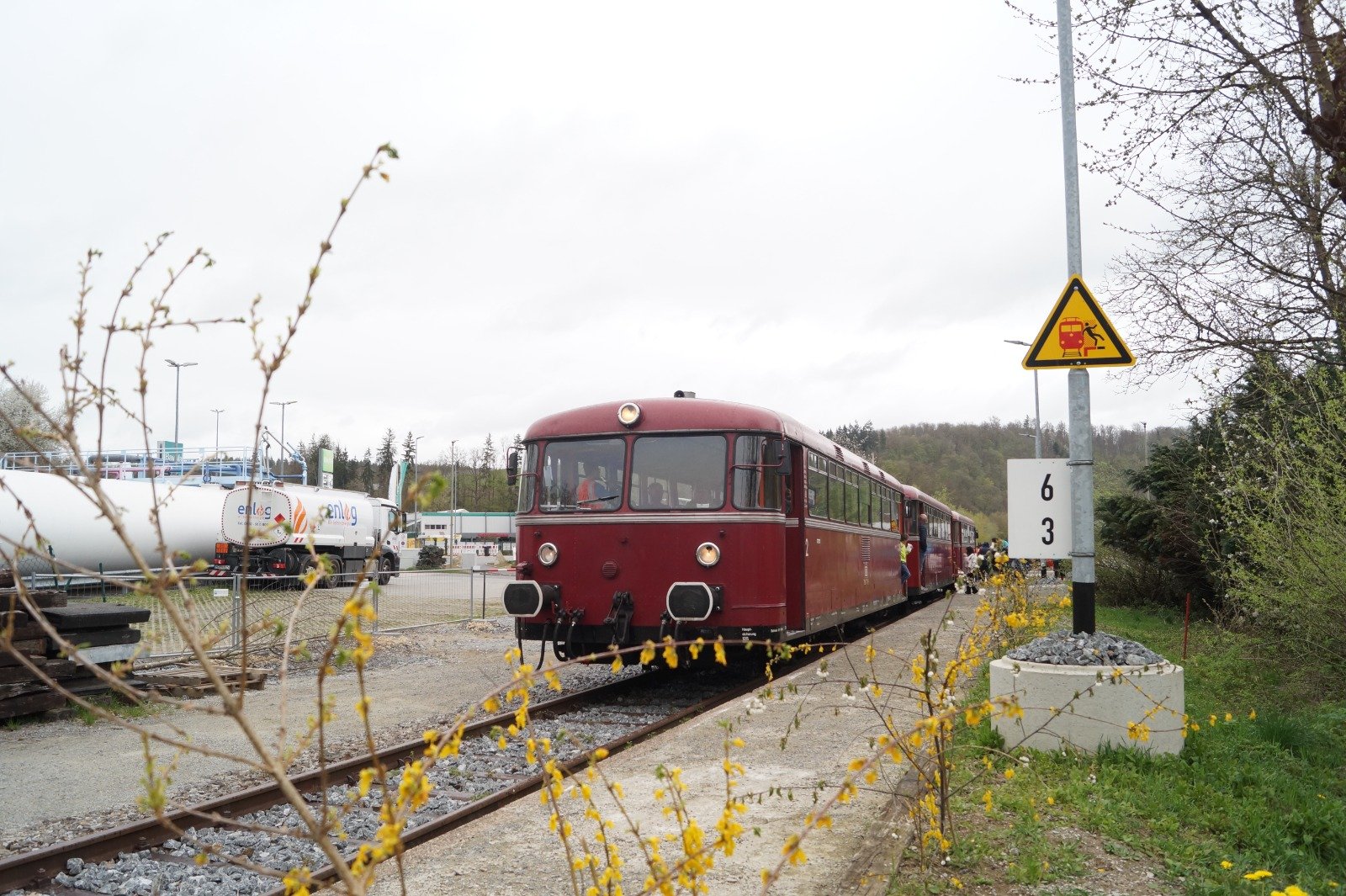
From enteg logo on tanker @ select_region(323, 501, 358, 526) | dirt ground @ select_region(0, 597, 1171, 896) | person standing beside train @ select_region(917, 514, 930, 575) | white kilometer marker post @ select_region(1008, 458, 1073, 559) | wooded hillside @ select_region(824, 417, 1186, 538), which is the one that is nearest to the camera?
dirt ground @ select_region(0, 597, 1171, 896)

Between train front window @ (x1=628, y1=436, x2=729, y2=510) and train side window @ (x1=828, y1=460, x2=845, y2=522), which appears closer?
train front window @ (x1=628, y1=436, x2=729, y2=510)

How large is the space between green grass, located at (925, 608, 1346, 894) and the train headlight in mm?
4567

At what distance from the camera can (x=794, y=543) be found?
36.7 ft

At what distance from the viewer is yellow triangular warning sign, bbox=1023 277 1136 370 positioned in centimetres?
725

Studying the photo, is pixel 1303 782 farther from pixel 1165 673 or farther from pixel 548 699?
pixel 548 699

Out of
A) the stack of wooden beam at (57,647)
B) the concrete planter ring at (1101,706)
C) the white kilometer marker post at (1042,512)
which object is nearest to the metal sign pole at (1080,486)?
Answer: the white kilometer marker post at (1042,512)

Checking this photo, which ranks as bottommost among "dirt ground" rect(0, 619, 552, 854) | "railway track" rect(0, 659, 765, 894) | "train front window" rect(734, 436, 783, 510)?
"dirt ground" rect(0, 619, 552, 854)

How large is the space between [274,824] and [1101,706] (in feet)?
16.2

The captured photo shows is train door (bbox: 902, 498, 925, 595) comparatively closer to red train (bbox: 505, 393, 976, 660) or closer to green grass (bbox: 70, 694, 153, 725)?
red train (bbox: 505, 393, 976, 660)

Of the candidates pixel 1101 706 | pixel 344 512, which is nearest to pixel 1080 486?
pixel 1101 706

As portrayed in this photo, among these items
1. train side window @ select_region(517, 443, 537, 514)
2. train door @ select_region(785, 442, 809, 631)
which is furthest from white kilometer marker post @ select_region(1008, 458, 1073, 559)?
train side window @ select_region(517, 443, 537, 514)

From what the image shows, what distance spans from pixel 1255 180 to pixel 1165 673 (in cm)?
723

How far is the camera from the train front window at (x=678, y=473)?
33.7 ft

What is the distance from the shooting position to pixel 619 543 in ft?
33.9
